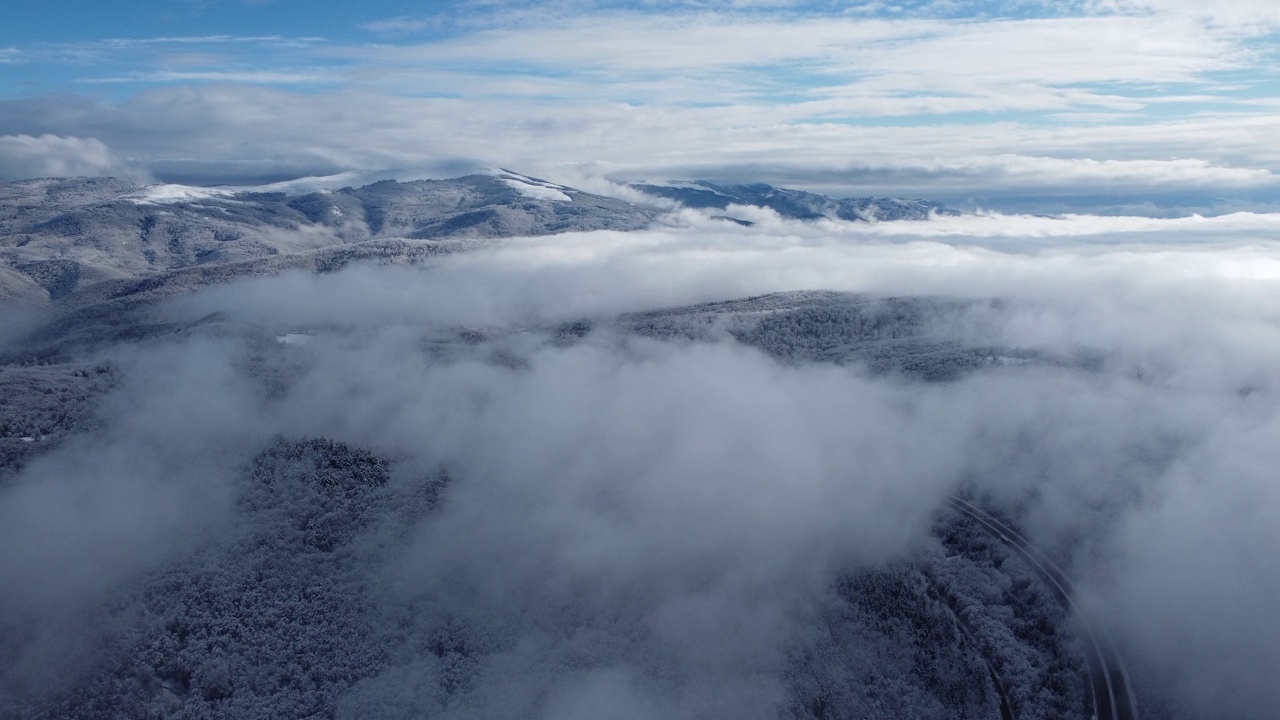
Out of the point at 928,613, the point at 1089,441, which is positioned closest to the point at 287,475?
the point at 928,613

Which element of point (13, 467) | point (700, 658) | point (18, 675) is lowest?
point (700, 658)

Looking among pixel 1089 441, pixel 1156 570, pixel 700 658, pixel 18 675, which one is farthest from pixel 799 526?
pixel 18 675

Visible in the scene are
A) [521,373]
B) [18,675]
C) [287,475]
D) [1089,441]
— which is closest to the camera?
[18,675]

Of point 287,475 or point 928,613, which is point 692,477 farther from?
point 287,475

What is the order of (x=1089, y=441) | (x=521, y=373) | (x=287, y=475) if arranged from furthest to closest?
(x=521, y=373)
(x=1089, y=441)
(x=287, y=475)

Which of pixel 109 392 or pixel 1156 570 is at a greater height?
pixel 109 392

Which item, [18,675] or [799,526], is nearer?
[18,675]

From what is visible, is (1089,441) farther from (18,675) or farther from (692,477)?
(18,675)
